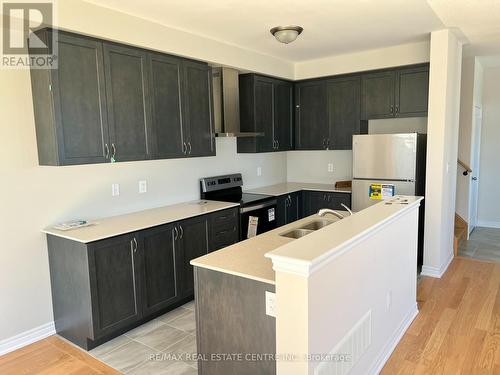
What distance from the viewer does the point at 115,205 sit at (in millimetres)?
3477

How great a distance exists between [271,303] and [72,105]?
209 centimetres

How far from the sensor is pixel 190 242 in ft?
11.3

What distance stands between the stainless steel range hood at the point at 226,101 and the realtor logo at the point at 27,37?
1873 mm

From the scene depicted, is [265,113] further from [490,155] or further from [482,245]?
[490,155]

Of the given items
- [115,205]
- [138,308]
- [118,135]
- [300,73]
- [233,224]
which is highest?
[300,73]

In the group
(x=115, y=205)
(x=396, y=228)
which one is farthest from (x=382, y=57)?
(x=115, y=205)

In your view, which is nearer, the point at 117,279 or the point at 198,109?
the point at 117,279

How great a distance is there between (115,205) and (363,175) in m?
2.82

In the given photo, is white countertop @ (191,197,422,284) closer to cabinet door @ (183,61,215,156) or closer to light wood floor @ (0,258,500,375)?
light wood floor @ (0,258,500,375)

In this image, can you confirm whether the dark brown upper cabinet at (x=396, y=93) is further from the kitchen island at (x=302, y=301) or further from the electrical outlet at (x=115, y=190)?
the electrical outlet at (x=115, y=190)

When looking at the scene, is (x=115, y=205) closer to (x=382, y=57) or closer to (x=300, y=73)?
(x=300, y=73)

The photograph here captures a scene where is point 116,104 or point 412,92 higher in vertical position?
point 412,92

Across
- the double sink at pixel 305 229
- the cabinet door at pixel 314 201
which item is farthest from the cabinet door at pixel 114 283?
the cabinet door at pixel 314 201

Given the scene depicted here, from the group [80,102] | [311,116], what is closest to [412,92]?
[311,116]
